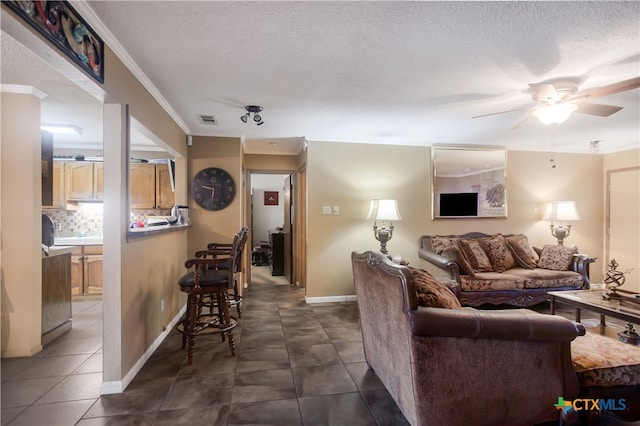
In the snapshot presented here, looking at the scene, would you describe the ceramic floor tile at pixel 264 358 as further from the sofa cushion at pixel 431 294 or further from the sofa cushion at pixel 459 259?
the sofa cushion at pixel 459 259

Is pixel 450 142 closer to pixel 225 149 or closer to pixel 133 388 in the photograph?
pixel 225 149

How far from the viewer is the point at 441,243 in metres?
4.20

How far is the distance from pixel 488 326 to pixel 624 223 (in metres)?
5.26

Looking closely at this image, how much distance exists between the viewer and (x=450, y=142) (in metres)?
4.58

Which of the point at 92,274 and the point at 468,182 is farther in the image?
the point at 468,182

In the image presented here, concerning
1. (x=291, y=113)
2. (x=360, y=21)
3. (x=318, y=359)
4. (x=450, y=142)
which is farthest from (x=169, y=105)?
(x=450, y=142)

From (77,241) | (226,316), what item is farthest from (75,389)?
(77,241)

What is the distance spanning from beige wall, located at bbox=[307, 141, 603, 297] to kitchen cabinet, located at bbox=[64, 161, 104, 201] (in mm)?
3340

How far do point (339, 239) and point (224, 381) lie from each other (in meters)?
2.47

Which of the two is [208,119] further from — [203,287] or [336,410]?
[336,410]

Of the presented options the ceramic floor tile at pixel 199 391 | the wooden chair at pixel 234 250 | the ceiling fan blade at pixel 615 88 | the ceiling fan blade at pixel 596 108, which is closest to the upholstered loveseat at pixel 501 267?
the ceiling fan blade at pixel 596 108

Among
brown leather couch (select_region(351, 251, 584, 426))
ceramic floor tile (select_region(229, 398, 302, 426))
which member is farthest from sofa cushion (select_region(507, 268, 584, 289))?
ceramic floor tile (select_region(229, 398, 302, 426))

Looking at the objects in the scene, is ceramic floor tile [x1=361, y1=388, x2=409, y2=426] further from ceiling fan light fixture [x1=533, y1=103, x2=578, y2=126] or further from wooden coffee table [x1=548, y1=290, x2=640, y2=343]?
ceiling fan light fixture [x1=533, y1=103, x2=578, y2=126]

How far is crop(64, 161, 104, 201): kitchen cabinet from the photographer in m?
4.60
